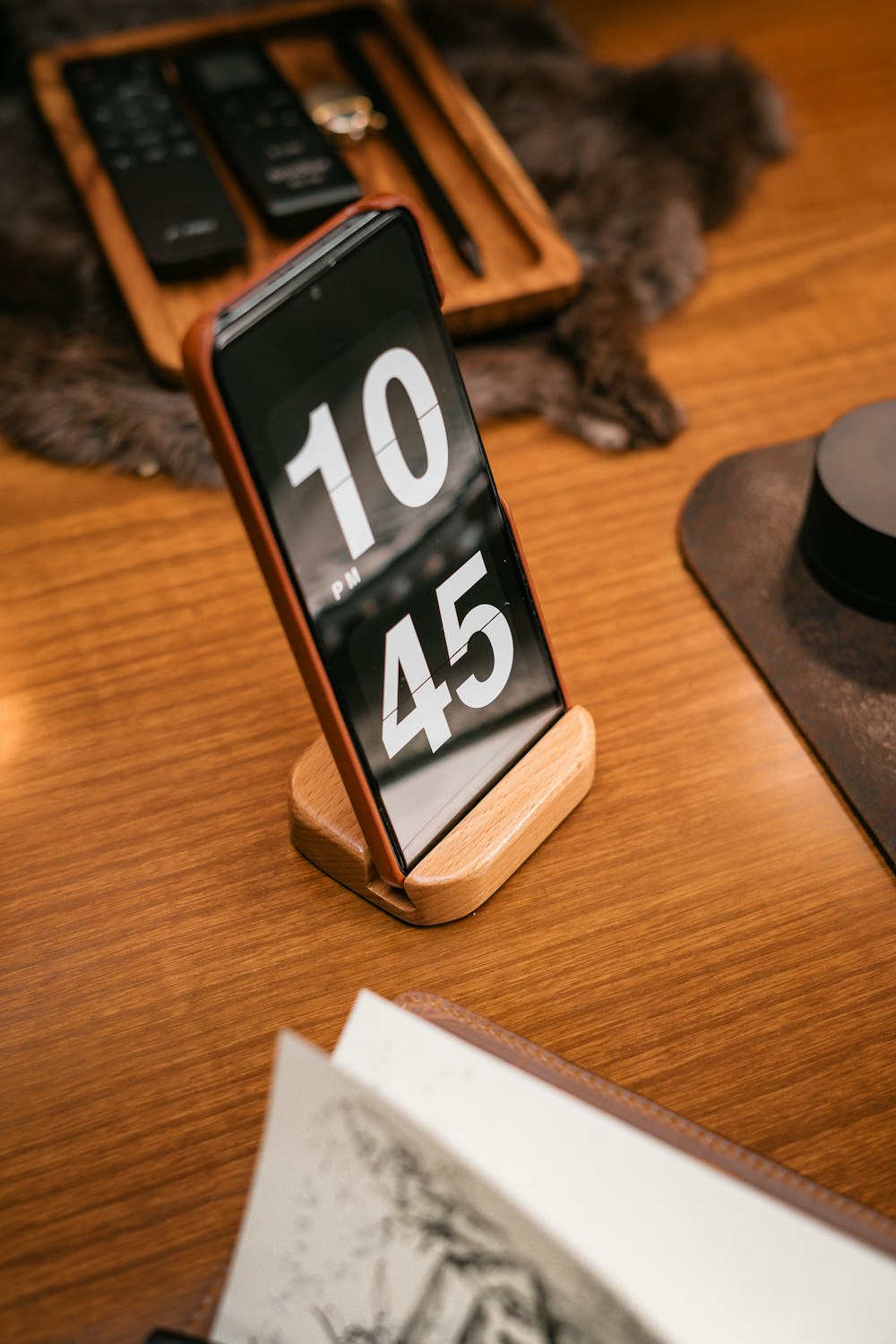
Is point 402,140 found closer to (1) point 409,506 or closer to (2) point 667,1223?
(1) point 409,506

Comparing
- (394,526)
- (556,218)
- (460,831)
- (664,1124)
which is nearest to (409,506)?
(394,526)

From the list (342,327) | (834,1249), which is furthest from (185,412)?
(834,1249)

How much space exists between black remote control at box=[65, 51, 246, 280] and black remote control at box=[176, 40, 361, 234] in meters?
0.02

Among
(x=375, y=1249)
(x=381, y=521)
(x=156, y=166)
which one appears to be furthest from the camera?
(x=156, y=166)

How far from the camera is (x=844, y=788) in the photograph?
0.50m

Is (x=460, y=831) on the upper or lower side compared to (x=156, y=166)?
lower

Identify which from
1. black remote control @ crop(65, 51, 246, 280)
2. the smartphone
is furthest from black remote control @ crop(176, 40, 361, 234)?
the smartphone

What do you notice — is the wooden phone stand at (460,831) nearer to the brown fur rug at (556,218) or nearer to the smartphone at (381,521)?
the smartphone at (381,521)

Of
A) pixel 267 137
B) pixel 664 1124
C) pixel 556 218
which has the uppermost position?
pixel 267 137

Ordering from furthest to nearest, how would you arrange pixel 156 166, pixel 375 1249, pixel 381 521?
pixel 156 166, pixel 381 521, pixel 375 1249

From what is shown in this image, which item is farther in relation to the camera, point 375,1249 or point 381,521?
point 381,521

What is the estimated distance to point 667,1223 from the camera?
301 millimetres

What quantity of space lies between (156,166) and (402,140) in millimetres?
174

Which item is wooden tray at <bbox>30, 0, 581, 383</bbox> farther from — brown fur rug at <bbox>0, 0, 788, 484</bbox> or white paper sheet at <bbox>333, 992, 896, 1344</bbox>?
white paper sheet at <bbox>333, 992, 896, 1344</bbox>
